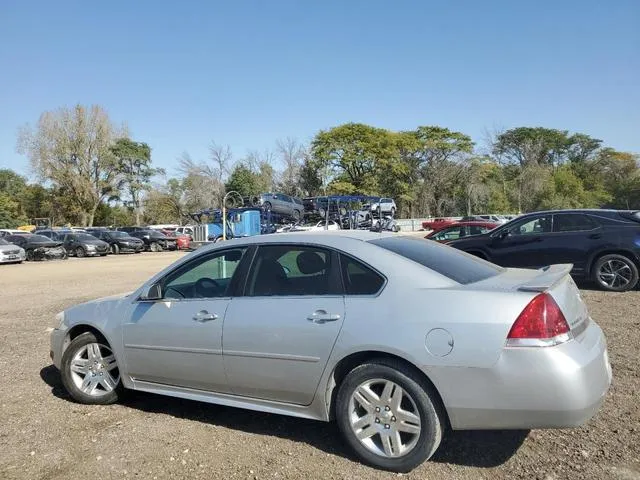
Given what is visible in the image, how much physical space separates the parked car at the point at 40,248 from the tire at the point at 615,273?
93.3 feet

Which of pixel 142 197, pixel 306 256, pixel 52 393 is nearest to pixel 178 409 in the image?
pixel 52 393

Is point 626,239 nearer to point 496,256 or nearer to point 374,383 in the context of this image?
point 496,256

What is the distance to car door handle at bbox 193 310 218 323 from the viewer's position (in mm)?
3965

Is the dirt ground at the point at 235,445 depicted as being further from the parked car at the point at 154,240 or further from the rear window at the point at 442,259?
the parked car at the point at 154,240

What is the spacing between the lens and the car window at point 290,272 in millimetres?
3730

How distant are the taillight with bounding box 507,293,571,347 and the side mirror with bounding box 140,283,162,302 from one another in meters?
2.69

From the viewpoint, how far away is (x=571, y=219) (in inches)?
395

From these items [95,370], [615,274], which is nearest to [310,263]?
[95,370]

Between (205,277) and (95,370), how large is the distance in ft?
4.51

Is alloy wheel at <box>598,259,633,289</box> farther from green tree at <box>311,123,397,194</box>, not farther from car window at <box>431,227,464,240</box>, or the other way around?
green tree at <box>311,123,397,194</box>

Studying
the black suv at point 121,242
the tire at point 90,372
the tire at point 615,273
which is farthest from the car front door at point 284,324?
the black suv at point 121,242

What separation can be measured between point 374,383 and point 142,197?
72.0m

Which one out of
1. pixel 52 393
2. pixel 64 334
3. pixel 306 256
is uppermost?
pixel 306 256

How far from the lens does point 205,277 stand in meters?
4.34
